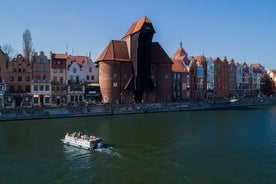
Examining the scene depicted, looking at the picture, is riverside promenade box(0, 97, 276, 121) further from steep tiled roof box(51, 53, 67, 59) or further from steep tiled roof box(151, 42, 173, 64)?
Answer: steep tiled roof box(51, 53, 67, 59)

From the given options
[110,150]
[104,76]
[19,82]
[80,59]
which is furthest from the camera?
[80,59]

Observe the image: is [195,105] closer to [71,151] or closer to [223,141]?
[223,141]

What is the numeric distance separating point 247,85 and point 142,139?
8655 cm

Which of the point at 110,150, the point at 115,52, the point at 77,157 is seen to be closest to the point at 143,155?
the point at 110,150

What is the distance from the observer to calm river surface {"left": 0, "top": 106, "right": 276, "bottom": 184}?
22875 mm

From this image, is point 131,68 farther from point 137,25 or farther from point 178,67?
point 178,67

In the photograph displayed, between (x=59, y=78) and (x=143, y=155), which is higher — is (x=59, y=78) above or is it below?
above

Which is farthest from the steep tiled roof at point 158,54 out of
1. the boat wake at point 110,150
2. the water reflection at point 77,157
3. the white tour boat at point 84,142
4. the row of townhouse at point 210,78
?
the water reflection at point 77,157

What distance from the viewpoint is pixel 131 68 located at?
233 feet

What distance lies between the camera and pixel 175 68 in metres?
83.4

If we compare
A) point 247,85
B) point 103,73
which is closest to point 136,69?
point 103,73

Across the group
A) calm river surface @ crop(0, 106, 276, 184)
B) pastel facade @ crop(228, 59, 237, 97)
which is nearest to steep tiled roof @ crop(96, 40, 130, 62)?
calm river surface @ crop(0, 106, 276, 184)

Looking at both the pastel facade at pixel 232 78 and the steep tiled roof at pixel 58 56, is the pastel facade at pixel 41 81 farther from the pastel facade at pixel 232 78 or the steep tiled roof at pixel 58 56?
the pastel facade at pixel 232 78

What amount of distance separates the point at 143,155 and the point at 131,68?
44.1 m
